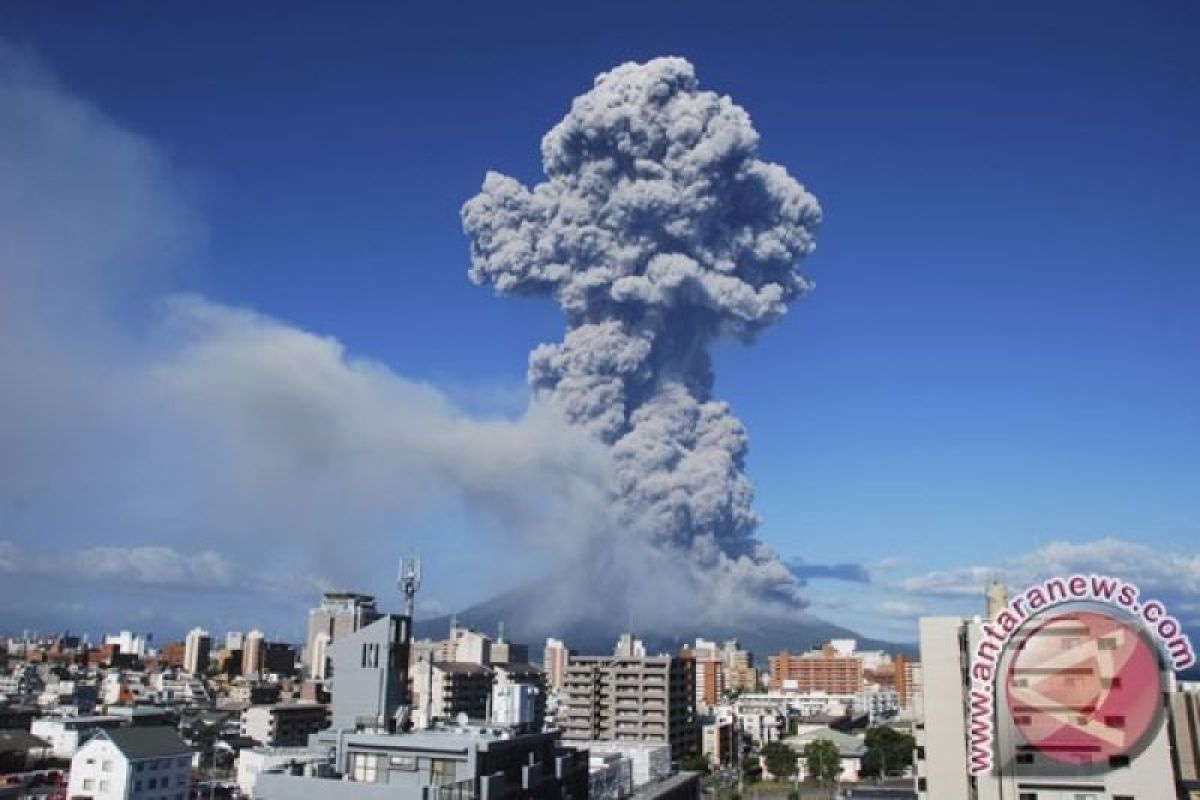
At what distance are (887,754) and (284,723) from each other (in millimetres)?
43805

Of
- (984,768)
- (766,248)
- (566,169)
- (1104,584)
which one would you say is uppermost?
(566,169)

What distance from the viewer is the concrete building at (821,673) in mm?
135375

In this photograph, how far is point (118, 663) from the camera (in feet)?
438

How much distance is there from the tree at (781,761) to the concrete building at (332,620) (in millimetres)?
51701

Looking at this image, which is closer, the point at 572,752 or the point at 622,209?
the point at 572,752

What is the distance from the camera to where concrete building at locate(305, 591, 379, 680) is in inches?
4516

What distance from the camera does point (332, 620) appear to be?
420 feet

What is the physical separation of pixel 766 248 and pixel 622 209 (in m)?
14.7

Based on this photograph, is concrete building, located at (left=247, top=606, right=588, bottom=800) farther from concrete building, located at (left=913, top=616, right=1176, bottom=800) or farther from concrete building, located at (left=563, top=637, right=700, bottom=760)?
Answer: concrete building, located at (left=563, top=637, right=700, bottom=760)

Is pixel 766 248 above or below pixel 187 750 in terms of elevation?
above

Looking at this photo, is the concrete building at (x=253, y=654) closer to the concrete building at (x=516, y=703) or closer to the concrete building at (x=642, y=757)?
the concrete building at (x=642, y=757)

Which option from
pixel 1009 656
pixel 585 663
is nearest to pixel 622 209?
pixel 585 663

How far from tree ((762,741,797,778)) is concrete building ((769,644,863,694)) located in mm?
65244

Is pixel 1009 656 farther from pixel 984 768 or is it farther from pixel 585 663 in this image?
pixel 585 663
